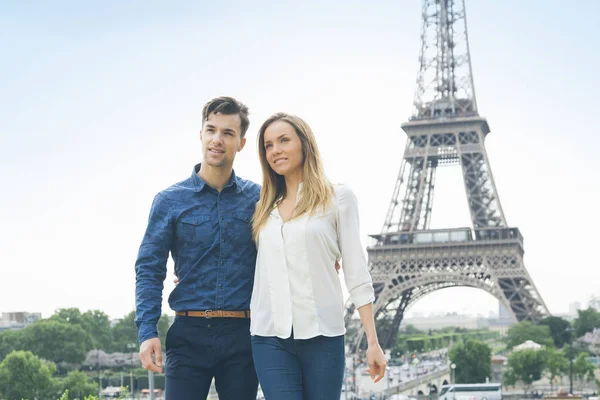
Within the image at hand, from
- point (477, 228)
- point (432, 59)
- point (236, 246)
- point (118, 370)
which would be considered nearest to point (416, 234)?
point (477, 228)

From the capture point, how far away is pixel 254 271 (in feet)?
18.8

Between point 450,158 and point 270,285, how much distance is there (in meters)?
53.9

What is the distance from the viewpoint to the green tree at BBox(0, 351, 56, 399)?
48.9 meters

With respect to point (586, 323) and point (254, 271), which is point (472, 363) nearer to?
point (586, 323)

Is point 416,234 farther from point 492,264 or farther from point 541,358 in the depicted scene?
point 541,358

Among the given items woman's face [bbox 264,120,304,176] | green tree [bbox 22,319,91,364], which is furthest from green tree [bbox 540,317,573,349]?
woman's face [bbox 264,120,304,176]

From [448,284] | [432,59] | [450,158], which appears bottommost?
[448,284]

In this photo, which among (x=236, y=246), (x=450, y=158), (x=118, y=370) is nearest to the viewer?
(x=236, y=246)

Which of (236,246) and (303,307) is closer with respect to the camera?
(303,307)

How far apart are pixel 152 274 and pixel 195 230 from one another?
37 cm

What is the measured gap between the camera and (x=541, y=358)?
5416cm

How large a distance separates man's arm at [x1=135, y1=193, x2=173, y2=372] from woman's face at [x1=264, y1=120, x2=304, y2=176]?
775 mm

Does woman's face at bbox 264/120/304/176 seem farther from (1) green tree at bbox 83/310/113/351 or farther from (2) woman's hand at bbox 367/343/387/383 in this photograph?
(1) green tree at bbox 83/310/113/351

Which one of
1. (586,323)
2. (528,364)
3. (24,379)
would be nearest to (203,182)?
(24,379)
